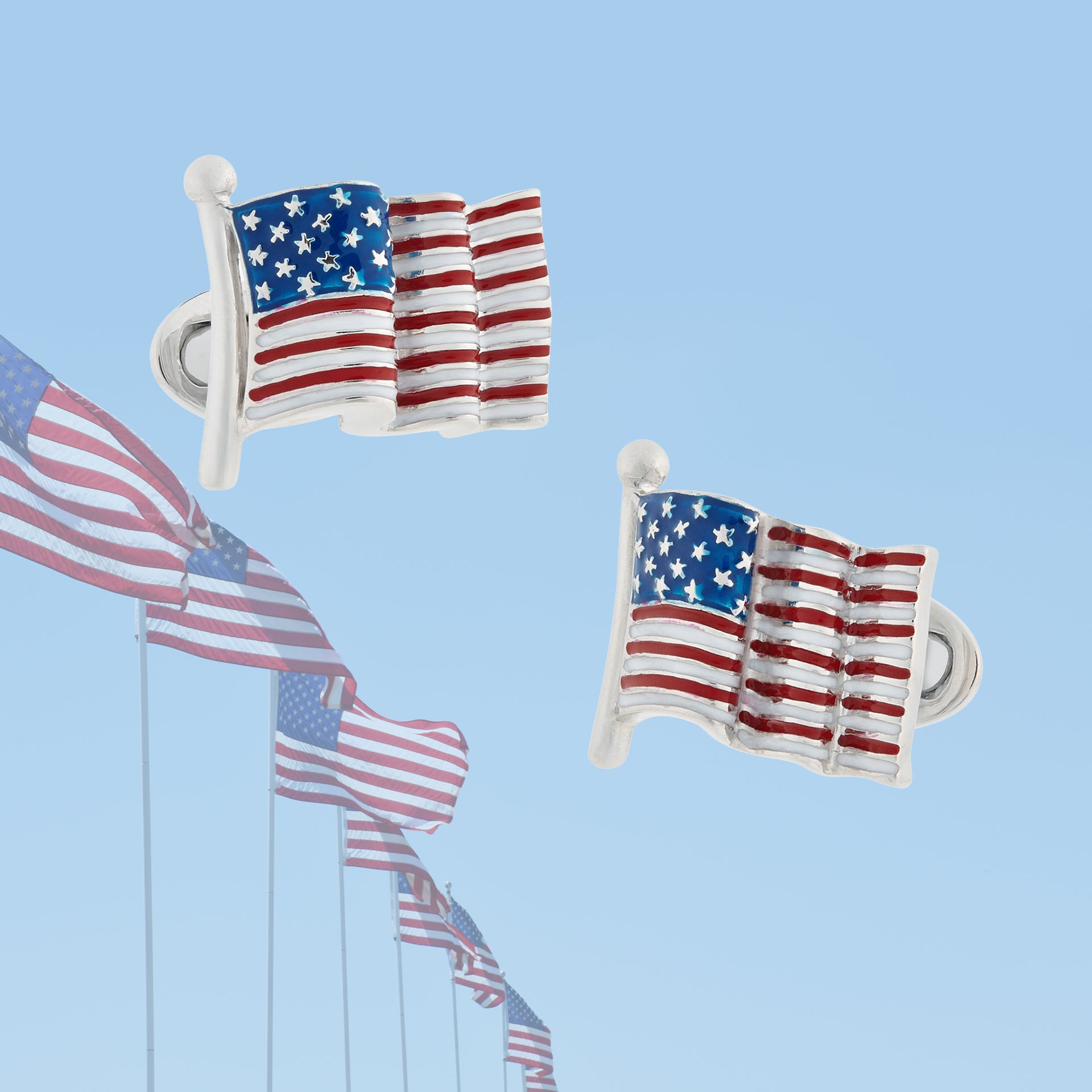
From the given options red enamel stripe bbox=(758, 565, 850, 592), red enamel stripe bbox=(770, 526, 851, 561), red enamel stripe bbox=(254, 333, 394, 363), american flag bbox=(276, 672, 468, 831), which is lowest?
american flag bbox=(276, 672, 468, 831)

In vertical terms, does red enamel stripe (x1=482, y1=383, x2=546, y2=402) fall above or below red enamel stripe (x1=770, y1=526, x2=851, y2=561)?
above

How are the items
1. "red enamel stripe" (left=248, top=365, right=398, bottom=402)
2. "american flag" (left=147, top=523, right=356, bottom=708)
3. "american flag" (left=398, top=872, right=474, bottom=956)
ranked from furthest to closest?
1. "american flag" (left=398, top=872, right=474, bottom=956)
2. "american flag" (left=147, top=523, right=356, bottom=708)
3. "red enamel stripe" (left=248, top=365, right=398, bottom=402)

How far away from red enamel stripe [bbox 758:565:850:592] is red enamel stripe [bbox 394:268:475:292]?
1924 millimetres

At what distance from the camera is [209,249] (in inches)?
226

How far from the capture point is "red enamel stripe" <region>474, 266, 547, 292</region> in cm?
628

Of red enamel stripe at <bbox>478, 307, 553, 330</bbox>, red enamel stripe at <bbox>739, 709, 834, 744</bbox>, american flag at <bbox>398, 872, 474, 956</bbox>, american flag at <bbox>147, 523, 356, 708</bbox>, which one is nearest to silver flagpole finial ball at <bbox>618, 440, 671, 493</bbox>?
red enamel stripe at <bbox>478, 307, 553, 330</bbox>

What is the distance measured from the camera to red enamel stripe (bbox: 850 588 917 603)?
6.77 m

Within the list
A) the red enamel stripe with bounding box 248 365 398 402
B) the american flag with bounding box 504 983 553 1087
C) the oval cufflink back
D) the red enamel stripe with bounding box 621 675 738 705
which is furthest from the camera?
the american flag with bounding box 504 983 553 1087

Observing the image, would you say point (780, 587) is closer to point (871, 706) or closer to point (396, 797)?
point (871, 706)

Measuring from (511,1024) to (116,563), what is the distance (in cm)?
3052

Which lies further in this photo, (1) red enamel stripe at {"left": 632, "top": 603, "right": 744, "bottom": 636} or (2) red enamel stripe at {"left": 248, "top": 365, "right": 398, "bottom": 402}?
(1) red enamel stripe at {"left": 632, "top": 603, "right": 744, "bottom": 636}

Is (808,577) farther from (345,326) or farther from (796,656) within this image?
(345,326)

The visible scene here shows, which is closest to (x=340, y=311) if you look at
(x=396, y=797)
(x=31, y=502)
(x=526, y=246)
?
(x=526, y=246)

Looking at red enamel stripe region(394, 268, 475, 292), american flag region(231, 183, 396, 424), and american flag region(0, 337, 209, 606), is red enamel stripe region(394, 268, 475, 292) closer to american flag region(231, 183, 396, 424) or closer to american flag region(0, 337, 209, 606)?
american flag region(231, 183, 396, 424)
